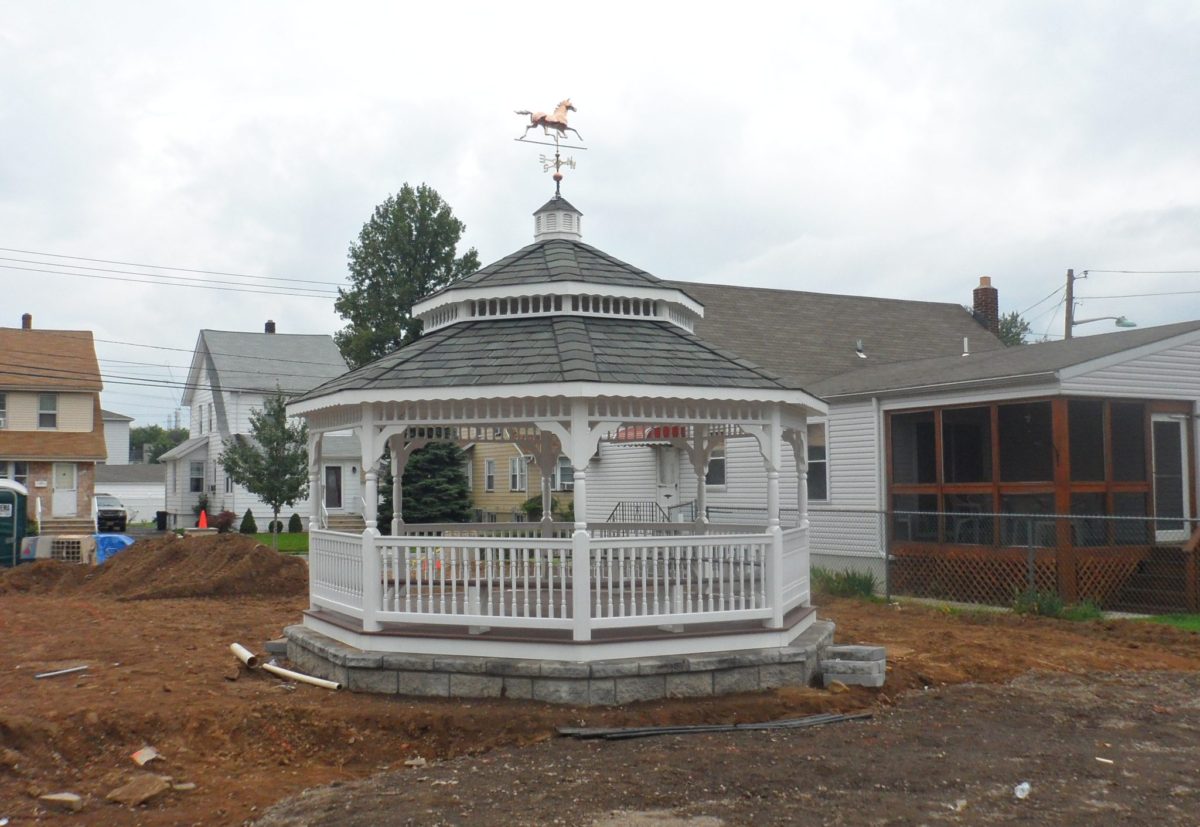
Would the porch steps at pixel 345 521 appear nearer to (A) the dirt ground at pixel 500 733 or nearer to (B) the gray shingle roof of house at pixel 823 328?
(B) the gray shingle roof of house at pixel 823 328

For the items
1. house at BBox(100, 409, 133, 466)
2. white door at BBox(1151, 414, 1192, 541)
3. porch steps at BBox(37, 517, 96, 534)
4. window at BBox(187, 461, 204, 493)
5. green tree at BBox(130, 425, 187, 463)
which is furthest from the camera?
green tree at BBox(130, 425, 187, 463)

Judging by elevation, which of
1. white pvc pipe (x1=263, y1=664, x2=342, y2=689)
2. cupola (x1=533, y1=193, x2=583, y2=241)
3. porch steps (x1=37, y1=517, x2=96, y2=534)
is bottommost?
white pvc pipe (x1=263, y1=664, x2=342, y2=689)

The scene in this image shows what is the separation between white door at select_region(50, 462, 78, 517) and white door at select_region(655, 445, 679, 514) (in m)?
20.5

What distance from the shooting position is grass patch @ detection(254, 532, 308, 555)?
30.2 m

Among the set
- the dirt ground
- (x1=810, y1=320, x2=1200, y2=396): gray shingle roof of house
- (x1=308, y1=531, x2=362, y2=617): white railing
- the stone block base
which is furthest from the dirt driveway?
(x1=810, y1=320, x2=1200, y2=396): gray shingle roof of house

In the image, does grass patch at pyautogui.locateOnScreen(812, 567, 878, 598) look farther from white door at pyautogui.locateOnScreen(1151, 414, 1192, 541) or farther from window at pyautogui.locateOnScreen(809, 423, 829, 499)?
white door at pyautogui.locateOnScreen(1151, 414, 1192, 541)

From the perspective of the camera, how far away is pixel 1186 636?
1331 centimetres

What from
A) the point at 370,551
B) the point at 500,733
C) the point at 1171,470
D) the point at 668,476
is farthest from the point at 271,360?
the point at 500,733

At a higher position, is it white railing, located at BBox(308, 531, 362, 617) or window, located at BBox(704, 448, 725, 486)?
window, located at BBox(704, 448, 725, 486)

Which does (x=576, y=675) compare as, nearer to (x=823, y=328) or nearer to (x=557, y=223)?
(x=557, y=223)

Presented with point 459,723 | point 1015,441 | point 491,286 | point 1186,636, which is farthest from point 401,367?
point 1015,441

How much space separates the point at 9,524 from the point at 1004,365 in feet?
72.7

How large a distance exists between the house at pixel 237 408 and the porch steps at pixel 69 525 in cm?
582

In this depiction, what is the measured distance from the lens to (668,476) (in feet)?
83.3
